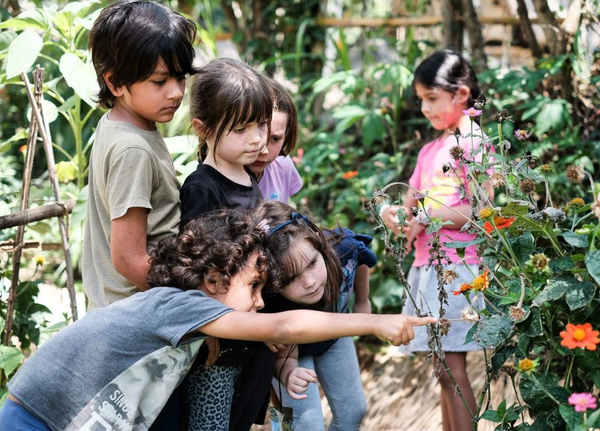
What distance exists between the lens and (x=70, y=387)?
1.62 metres

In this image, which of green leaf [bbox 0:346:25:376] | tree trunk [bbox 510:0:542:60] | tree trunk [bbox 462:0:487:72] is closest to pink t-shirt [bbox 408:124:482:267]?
green leaf [bbox 0:346:25:376]

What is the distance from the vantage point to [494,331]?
1.46 meters

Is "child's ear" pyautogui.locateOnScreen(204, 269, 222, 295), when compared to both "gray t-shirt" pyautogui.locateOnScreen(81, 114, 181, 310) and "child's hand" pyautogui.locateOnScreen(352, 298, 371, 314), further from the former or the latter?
"child's hand" pyautogui.locateOnScreen(352, 298, 371, 314)

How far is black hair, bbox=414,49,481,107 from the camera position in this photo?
254 centimetres

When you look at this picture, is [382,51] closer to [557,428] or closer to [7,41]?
[7,41]

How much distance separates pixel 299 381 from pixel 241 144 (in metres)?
0.60

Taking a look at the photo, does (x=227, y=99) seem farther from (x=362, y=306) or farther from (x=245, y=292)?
(x=362, y=306)

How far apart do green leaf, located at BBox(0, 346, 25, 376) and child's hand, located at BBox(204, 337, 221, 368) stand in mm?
765

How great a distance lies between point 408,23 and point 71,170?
2.49 metres

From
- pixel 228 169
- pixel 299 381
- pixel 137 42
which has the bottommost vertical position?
pixel 299 381

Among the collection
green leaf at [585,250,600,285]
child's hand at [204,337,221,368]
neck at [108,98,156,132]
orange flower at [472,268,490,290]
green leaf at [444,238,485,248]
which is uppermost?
neck at [108,98,156,132]

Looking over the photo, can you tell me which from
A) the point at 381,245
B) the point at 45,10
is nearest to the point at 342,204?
the point at 381,245

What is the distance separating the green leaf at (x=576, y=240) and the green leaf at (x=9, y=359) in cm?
158

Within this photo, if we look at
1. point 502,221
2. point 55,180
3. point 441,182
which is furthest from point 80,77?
point 502,221
